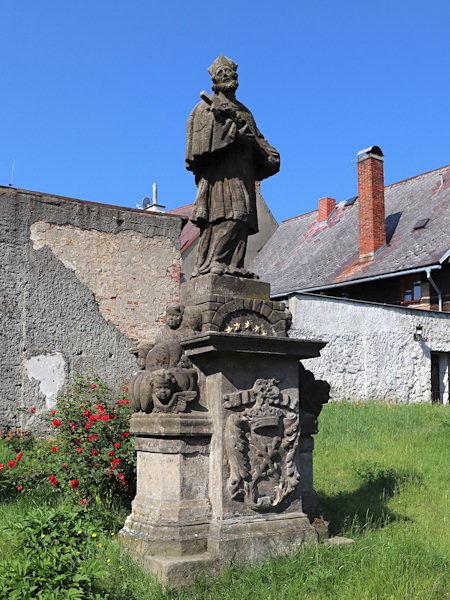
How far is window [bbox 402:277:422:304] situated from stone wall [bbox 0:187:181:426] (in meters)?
8.31

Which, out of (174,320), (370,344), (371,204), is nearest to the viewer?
(174,320)

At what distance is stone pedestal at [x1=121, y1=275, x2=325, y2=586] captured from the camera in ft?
14.9

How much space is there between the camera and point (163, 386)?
4.69 meters

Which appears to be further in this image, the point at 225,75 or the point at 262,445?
the point at 225,75

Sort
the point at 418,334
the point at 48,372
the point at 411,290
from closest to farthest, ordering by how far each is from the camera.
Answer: the point at 48,372
the point at 418,334
the point at 411,290

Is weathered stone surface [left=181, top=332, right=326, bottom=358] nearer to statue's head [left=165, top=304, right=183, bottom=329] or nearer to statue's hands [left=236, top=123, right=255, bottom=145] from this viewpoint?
statue's head [left=165, top=304, right=183, bottom=329]

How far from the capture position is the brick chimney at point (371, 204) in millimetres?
19688

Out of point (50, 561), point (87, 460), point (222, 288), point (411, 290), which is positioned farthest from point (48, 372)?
point (411, 290)

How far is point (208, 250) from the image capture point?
535 cm

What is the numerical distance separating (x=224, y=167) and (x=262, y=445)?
229cm

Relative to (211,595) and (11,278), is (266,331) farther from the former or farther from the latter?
(11,278)

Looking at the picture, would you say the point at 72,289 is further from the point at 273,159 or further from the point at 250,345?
the point at 250,345

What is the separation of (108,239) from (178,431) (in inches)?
301

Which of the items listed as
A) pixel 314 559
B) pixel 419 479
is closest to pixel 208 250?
pixel 314 559
